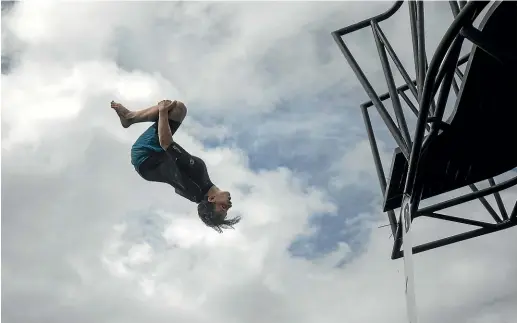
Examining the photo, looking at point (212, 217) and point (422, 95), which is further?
point (212, 217)

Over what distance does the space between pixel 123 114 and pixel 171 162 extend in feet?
3.61

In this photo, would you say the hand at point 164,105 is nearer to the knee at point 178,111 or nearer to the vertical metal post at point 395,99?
the knee at point 178,111

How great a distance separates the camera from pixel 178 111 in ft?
33.2

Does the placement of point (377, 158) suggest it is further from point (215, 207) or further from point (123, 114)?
point (123, 114)

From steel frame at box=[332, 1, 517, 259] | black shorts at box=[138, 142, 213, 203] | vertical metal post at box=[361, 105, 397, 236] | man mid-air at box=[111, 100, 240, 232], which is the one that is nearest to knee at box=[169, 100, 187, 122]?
man mid-air at box=[111, 100, 240, 232]

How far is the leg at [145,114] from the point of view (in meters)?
10.1

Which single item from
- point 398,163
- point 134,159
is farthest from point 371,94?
point 134,159

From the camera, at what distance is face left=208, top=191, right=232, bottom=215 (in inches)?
394

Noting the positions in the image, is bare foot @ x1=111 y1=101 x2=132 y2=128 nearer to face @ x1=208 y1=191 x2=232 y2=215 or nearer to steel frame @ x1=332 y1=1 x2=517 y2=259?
face @ x1=208 y1=191 x2=232 y2=215

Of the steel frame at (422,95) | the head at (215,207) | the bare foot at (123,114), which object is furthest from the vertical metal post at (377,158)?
the bare foot at (123,114)

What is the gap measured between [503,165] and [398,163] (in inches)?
78.3

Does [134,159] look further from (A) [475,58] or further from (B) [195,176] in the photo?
(A) [475,58]

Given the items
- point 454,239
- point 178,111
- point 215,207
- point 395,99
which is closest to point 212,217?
point 215,207

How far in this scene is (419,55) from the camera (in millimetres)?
9047
